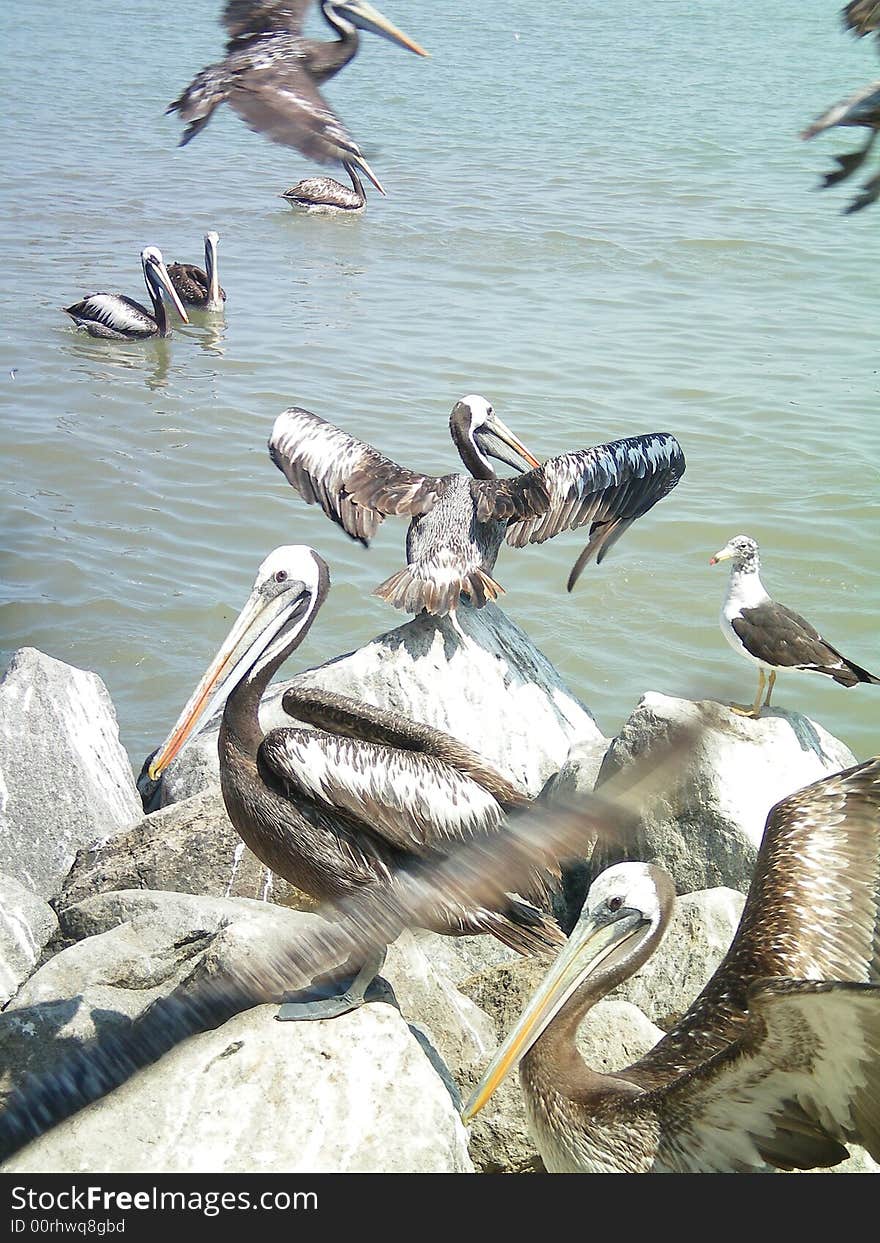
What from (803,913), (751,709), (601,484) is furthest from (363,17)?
(601,484)

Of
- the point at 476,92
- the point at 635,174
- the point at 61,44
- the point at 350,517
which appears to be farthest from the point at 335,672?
the point at 61,44

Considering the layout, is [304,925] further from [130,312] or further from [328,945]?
[130,312]

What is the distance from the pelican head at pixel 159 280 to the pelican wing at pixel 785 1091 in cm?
1103

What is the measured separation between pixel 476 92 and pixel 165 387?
9.31 metres

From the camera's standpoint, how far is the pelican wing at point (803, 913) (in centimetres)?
305

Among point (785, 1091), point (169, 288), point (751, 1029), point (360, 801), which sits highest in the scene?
point (751, 1029)

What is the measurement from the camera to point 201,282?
13.3m

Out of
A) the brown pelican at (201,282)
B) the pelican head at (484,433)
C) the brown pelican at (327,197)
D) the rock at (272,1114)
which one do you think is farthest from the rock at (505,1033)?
the brown pelican at (327,197)

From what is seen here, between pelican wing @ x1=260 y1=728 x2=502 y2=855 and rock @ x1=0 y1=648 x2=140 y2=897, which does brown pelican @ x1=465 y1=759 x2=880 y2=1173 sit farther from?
rock @ x1=0 y1=648 x2=140 y2=897

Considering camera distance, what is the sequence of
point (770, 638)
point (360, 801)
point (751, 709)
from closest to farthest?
1. point (360, 801)
2. point (751, 709)
3. point (770, 638)

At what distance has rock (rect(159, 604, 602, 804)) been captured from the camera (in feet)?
18.3

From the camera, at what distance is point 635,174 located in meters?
16.4

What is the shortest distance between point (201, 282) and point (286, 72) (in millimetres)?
10272

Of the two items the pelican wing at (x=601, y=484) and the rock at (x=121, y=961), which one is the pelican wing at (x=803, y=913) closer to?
the rock at (x=121, y=961)
